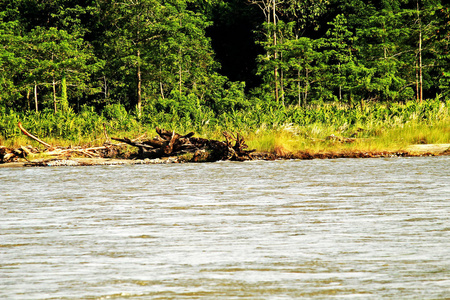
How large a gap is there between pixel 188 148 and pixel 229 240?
12912 millimetres

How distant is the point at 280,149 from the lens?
1881cm

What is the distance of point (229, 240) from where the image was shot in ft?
18.2

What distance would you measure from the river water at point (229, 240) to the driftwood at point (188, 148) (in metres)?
6.80

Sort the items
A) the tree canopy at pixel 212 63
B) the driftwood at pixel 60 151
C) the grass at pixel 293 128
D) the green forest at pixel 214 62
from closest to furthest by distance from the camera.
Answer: the driftwood at pixel 60 151 → the grass at pixel 293 128 → the green forest at pixel 214 62 → the tree canopy at pixel 212 63

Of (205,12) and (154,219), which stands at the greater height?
(205,12)

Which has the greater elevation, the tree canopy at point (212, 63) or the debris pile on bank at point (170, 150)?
→ the tree canopy at point (212, 63)

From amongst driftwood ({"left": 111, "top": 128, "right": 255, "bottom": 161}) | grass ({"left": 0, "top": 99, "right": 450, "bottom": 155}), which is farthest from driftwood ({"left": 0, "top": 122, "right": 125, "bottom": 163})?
driftwood ({"left": 111, "top": 128, "right": 255, "bottom": 161})

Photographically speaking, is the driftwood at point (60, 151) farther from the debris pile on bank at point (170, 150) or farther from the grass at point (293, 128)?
the grass at point (293, 128)

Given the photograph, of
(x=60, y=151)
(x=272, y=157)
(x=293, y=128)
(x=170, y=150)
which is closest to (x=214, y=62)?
(x=293, y=128)

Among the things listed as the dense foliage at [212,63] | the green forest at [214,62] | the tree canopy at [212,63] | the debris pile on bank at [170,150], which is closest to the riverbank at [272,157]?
the debris pile on bank at [170,150]

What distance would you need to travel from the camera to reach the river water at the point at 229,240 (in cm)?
391

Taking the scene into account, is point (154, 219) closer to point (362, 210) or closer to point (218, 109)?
point (362, 210)

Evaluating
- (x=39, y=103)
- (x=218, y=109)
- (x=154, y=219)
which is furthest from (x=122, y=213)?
(x=39, y=103)

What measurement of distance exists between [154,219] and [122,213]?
2.43 ft
